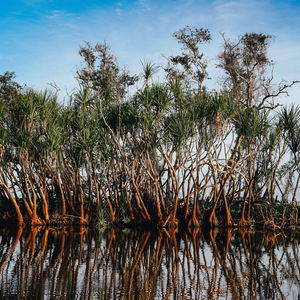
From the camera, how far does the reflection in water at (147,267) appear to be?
624 centimetres

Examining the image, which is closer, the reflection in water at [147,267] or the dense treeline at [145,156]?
the reflection in water at [147,267]

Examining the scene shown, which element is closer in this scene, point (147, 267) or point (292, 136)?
point (147, 267)

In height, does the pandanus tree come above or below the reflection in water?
above

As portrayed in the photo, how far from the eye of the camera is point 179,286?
6637 millimetres

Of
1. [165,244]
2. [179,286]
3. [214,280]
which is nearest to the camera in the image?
[179,286]

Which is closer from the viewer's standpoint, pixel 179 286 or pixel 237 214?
pixel 179 286

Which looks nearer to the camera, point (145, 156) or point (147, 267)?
point (147, 267)

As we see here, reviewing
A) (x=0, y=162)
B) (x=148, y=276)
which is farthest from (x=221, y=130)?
(x=148, y=276)

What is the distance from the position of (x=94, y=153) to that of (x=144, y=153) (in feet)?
6.90

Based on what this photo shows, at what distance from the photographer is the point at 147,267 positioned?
8.27m

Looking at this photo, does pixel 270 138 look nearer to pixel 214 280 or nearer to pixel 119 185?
pixel 119 185

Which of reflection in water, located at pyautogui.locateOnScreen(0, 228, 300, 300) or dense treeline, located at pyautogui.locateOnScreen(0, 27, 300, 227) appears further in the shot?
dense treeline, located at pyautogui.locateOnScreen(0, 27, 300, 227)

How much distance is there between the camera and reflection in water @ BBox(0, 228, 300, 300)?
20.5ft

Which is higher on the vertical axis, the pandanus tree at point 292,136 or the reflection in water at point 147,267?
the pandanus tree at point 292,136
